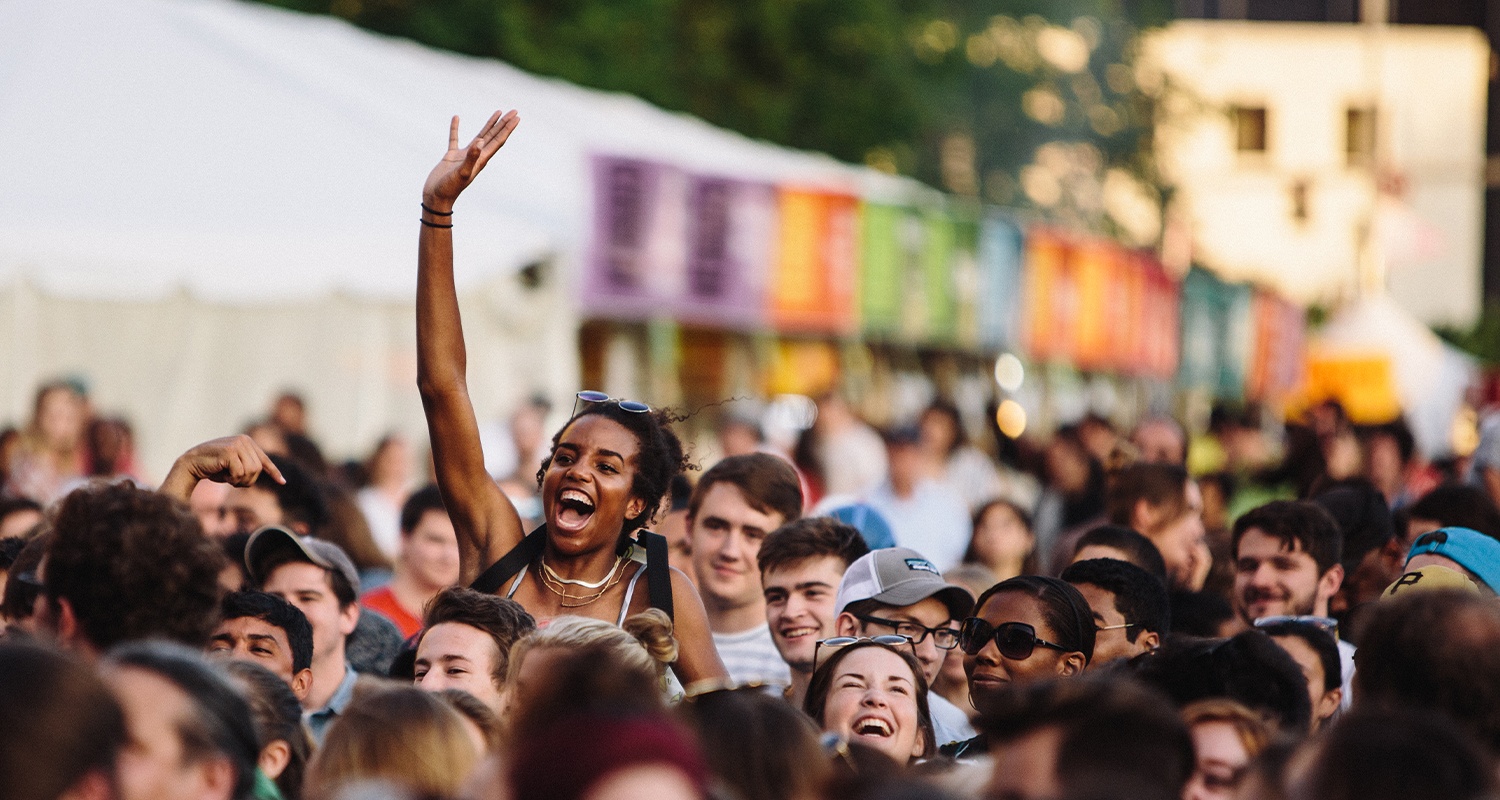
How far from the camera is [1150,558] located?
6.60m

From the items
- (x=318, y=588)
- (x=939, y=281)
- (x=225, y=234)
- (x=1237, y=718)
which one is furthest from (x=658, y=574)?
(x=939, y=281)

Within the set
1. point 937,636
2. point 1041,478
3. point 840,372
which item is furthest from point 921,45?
point 937,636

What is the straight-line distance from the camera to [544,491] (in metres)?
5.08

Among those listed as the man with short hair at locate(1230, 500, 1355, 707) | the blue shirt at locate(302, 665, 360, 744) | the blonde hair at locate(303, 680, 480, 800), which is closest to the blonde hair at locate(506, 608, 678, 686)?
the blonde hair at locate(303, 680, 480, 800)

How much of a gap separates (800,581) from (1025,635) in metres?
1.15

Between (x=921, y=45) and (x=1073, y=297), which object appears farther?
(x=921, y=45)

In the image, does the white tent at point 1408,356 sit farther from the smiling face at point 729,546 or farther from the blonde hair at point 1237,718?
the blonde hair at point 1237,718

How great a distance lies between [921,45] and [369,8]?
521 inches

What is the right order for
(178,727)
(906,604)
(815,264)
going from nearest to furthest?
1. (178,727)
2. (906,604)
3. (815,264)

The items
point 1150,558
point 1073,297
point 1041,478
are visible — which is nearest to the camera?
point 1150,558

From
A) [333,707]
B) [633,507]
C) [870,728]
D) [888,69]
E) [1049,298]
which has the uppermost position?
[888,69]

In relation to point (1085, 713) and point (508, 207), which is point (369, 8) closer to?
point (508, 207)

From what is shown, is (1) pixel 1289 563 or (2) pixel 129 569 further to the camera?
(1) pixel 1289 563

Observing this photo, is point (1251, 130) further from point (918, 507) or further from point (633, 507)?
point (633, 507)
